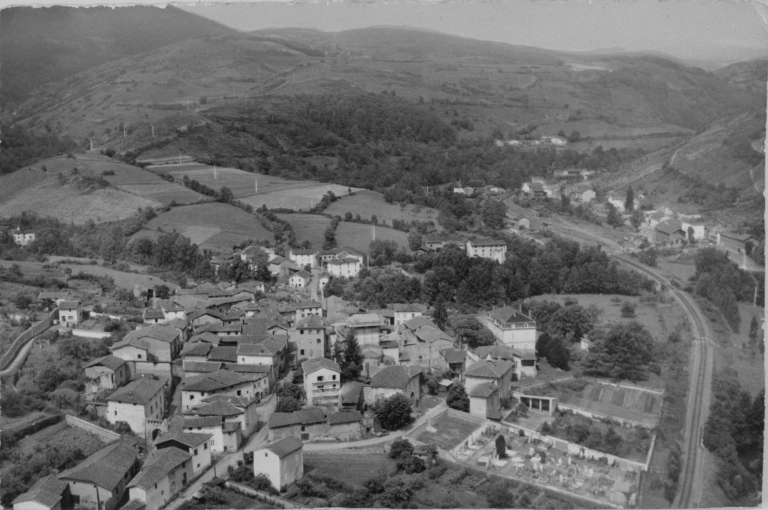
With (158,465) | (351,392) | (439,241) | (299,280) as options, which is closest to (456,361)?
(351,392)

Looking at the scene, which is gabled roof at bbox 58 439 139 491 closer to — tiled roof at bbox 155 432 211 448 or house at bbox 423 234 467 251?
tiled roof at bbox 155 432 211 448

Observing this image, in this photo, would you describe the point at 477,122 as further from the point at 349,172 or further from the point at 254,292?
the point at 254,292

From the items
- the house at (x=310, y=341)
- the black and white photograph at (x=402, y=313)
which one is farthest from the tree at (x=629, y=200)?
the house at (x=310, y=341)

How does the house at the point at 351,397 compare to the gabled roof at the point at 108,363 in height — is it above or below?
below

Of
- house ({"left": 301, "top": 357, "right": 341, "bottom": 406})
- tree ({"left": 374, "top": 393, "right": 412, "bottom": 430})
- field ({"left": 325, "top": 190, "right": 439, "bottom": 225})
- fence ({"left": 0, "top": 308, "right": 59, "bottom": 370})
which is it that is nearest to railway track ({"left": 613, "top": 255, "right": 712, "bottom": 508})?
tree ({"left": 374, "top": 393, "right": 412, "bottom": 430})

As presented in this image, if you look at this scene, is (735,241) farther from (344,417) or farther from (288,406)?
(288,406)

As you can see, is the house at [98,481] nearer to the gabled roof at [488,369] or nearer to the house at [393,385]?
the house at [393,385]
